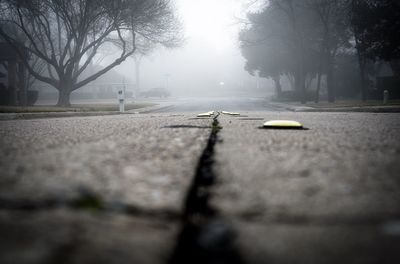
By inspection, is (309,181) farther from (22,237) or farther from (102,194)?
(22,237)

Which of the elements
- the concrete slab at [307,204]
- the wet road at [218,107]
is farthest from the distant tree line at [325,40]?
the concrete slab at [307,204]

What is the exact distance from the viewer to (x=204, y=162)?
1.28m

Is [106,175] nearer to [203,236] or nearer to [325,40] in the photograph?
[203,236]

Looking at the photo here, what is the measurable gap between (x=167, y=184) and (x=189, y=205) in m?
0.17

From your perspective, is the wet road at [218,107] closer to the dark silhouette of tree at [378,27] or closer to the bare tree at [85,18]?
the bare tree at [85,18]

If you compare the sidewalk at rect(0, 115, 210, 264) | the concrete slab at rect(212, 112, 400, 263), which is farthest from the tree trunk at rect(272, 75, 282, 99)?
the sidewalk at rect(0, 115, 210, 264)

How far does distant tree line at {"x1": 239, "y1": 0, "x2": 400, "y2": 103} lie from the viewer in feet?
56.9

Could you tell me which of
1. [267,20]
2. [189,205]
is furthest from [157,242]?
[267,20]

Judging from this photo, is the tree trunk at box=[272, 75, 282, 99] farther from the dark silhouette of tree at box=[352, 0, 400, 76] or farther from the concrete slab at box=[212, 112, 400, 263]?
the concrete slab at box=[212, 112, 400, 263]

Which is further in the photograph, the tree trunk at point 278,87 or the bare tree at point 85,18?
the tree trunk at point 278,87

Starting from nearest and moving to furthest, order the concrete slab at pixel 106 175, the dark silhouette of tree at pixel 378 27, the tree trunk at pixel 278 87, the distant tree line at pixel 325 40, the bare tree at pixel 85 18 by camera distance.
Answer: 1. the concrete slab at pixel 106 175
2. the bare tree at pixel 85 18
3. the dark silhouette of tree at pixel 378 27
4. the distant tree line at pixel 325 40
5. the tree trunk at pixel 278 87

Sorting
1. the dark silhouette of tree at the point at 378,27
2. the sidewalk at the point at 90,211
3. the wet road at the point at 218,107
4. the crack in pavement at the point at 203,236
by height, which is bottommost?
the crack in pavement at the point at 203,236

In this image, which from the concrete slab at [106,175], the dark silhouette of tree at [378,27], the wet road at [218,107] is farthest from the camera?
the dark silhouette of tree at [378,27]

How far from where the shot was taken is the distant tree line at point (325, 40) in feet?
56.9
